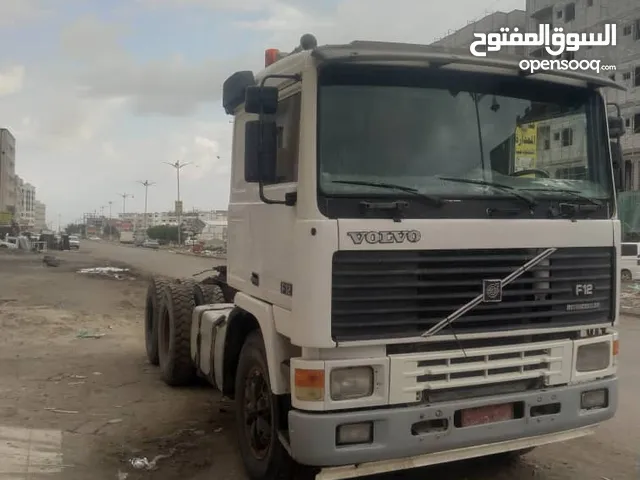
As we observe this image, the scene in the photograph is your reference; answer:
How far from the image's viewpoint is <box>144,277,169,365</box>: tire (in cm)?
855

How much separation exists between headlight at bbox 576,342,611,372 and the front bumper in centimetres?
34

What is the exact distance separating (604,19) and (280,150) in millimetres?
47124

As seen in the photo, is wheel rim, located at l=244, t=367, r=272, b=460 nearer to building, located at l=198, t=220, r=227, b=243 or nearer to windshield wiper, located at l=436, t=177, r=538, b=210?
building, located at l=198, t=220, r=227, b=243

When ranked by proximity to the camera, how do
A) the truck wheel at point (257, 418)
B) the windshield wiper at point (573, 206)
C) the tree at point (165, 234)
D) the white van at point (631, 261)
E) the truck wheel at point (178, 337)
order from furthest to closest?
the tree at point (165, 234), the white van at point (631, 261), the truck wheel at point (178, 337), the truck wheel at point (257, 418), the windshield wiper at point (573, 206)

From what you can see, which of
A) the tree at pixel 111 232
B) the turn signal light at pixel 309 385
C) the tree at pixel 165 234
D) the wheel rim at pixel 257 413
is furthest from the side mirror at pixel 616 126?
the tree at pixel 111 232

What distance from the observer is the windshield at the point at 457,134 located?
4039mm

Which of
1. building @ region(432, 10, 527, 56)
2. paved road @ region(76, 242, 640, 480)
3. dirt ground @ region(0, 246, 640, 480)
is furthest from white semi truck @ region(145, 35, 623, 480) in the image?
building @ region(432, 10, 527, 56)

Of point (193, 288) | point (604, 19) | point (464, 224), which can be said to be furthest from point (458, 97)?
point (604, 19)

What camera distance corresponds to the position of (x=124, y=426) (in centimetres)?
621

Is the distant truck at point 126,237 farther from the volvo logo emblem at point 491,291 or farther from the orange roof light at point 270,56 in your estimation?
the volvo logo emblem at point 491,291

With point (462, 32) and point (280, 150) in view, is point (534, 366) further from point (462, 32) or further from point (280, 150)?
point (462, 32)

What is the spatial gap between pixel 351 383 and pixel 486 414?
3.01 ft

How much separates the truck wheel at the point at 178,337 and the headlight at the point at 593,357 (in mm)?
4345

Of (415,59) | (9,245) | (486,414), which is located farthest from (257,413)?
(9,245)
